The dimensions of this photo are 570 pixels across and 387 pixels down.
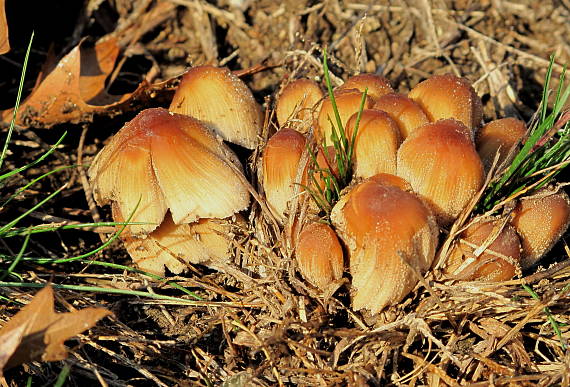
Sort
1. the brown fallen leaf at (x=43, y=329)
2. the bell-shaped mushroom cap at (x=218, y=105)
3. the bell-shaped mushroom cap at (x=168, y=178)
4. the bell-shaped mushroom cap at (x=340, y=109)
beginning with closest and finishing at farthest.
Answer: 1. the brown fallen leaf at (x=43, y=329)
2. the bell-shaped mushroom cap at (x=168, y=178)
3. the bell-shaped mushroom cap at (x=340, y=109)
4. the bell-shaped mushroom cap at (x=218, y=105)

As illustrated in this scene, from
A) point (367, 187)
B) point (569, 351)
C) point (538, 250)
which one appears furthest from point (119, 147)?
point (569, 351)

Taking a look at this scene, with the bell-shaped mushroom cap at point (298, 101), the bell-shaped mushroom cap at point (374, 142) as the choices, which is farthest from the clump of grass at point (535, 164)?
the bell-shaped mushroom cap at point (298, 101)

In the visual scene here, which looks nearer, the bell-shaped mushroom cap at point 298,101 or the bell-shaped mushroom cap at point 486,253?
the bell-shaped mushroom cap at point 486,253

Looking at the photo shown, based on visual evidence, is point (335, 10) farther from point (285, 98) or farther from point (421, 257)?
point (421, 257)

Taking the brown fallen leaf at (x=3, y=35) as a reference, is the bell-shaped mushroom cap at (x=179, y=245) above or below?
below

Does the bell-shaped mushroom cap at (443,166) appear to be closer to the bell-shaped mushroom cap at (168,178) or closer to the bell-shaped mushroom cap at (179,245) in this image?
the bell-shaped mushroom cap at (168,178)

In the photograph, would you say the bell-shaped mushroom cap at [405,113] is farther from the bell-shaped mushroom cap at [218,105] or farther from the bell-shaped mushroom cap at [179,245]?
the bell-shaped mushroom cap at [179,245]

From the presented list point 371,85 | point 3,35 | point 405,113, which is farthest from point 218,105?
point 3,35

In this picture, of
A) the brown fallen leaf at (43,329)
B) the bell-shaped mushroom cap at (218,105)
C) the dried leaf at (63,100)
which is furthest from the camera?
the dried leaf at (63,100)
